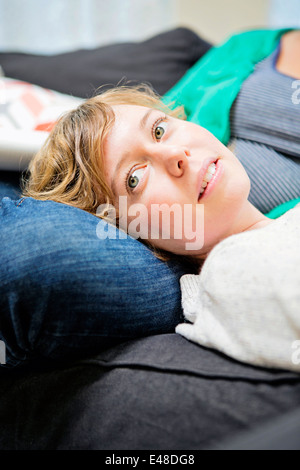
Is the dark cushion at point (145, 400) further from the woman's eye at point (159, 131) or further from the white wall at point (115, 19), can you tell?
the white wall at point (115, 19)

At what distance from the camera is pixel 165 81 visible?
1268 mm

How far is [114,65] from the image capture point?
131 cm

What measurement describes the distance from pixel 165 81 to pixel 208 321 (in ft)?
2.92

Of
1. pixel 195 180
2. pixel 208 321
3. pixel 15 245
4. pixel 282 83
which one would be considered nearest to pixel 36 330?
pixel 15 245

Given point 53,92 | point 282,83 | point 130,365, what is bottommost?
point 130,365

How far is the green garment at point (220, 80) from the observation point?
1.02m

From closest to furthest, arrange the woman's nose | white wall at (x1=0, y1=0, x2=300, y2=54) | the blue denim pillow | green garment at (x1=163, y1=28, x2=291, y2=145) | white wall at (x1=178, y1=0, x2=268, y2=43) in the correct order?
the blue denim pillow, the woman's nose, green garment at (x1=163, y1=28, x2=291, y2=145), white wall at (x1=0, y1=0, x2=300, y2=54), white wall at (x1=178, y1=0, x2=268, y2=43)

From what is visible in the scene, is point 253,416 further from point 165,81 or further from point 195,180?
point 165,81

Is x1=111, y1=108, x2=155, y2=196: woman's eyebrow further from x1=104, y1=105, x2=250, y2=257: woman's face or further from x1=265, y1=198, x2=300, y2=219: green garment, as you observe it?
x1=265, y1=198, x2=300, y2=219: green garment

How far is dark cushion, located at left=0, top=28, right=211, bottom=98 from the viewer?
4.15ft

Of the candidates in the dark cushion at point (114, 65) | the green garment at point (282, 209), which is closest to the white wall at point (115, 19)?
the dark cushion at point (114, 65)

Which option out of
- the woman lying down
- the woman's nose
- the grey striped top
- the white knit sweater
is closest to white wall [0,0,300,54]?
the grey striped top

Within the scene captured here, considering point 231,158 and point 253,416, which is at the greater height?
point 231,158

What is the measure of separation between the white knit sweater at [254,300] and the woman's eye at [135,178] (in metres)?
0.21
